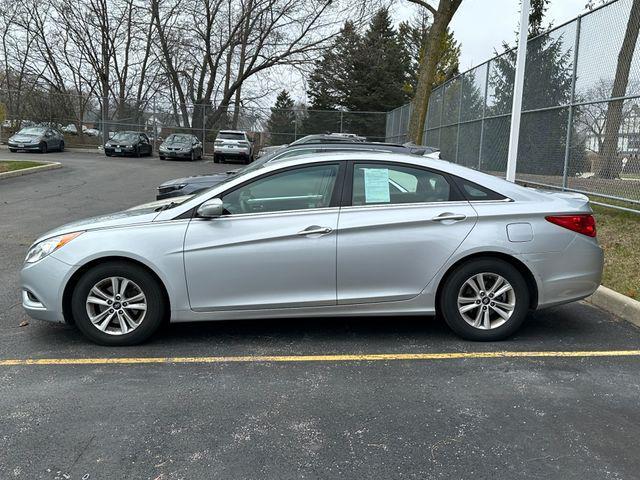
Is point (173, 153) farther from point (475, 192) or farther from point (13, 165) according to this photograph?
point (475, 192)

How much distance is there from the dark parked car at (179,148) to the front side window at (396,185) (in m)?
24.4

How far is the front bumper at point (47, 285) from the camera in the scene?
4402 mm

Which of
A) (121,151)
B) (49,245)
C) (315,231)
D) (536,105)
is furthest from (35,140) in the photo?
(315,231)

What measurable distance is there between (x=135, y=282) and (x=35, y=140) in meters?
26.3

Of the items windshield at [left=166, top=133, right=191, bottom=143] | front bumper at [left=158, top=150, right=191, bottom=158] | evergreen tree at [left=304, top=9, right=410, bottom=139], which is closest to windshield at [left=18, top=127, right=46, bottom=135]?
front bumper at [left=158, top=150, right=191, bottom=158]

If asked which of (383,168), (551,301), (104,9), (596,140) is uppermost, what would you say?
(104,9)

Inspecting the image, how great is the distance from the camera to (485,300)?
464 centimetres

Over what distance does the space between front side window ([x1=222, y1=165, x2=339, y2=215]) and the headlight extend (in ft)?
4.15

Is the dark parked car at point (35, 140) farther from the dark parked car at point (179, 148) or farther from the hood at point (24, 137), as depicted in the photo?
the dark parked car at point (179, 148)

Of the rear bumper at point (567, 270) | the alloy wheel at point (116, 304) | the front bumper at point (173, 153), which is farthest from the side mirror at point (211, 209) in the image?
the front bumper at point (173, 153)

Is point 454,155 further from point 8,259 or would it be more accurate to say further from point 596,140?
point 8,259

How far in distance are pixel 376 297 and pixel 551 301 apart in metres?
1.47

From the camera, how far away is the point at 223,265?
443 centimetres

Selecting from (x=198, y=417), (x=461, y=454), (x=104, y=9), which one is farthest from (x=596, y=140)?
(x=104, y=9)
